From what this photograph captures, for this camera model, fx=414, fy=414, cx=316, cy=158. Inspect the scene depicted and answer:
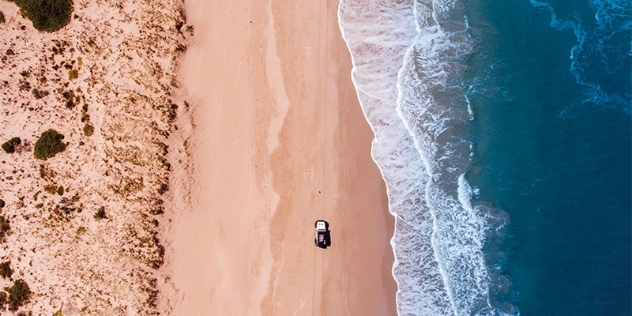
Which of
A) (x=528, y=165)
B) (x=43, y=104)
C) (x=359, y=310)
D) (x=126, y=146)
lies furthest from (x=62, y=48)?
(x=528, y=165)

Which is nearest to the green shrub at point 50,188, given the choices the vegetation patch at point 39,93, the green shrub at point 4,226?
the green shrub at point 4,226

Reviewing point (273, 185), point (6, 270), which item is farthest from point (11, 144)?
point (273, 185)

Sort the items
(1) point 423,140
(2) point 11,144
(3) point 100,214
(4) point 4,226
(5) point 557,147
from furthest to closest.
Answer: (5) point 557,147
(1) point 423,140
(2) point 11,144
(4) point 4,226
(3) point 100,214

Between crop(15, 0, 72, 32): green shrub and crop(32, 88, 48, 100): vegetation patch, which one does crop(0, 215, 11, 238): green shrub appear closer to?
crop(32, 88, 48, 100): vegetation patch

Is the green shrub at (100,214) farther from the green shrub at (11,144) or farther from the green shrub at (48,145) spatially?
the green shrub at (11,144)

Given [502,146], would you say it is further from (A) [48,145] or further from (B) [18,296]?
(B) [18,296]
